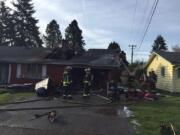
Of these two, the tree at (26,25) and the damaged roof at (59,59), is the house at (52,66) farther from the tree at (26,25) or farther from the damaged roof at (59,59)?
the tree at (26,25)

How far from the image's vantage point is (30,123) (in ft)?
41.2

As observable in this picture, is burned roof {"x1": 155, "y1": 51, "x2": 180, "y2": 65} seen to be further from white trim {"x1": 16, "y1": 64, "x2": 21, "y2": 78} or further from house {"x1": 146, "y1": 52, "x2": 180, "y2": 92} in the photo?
white trim {"x1": 16, "y1": 64, "x2": 21, "y2": 78}

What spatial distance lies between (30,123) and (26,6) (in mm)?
58113

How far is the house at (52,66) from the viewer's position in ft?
94.4

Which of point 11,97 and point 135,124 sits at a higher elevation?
point 11,97

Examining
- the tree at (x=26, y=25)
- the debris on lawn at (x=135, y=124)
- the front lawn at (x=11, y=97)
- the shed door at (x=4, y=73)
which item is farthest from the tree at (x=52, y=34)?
the debris on lawn at (x=135, y=124)

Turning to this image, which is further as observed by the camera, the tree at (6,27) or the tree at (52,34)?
the tree at (52,34)

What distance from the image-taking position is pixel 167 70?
31.6m

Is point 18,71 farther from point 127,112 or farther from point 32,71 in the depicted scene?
point 127,112

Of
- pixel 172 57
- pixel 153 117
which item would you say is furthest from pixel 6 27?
pixel 153 117

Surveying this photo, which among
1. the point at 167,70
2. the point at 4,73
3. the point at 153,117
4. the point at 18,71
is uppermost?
the point at 167,70

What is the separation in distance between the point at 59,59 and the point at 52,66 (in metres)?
1.13

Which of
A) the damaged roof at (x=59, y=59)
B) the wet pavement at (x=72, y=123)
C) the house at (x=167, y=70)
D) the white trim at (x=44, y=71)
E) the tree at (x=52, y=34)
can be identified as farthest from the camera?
the tree at (x=52, y=34)

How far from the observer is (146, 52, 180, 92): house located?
29.8 meters
